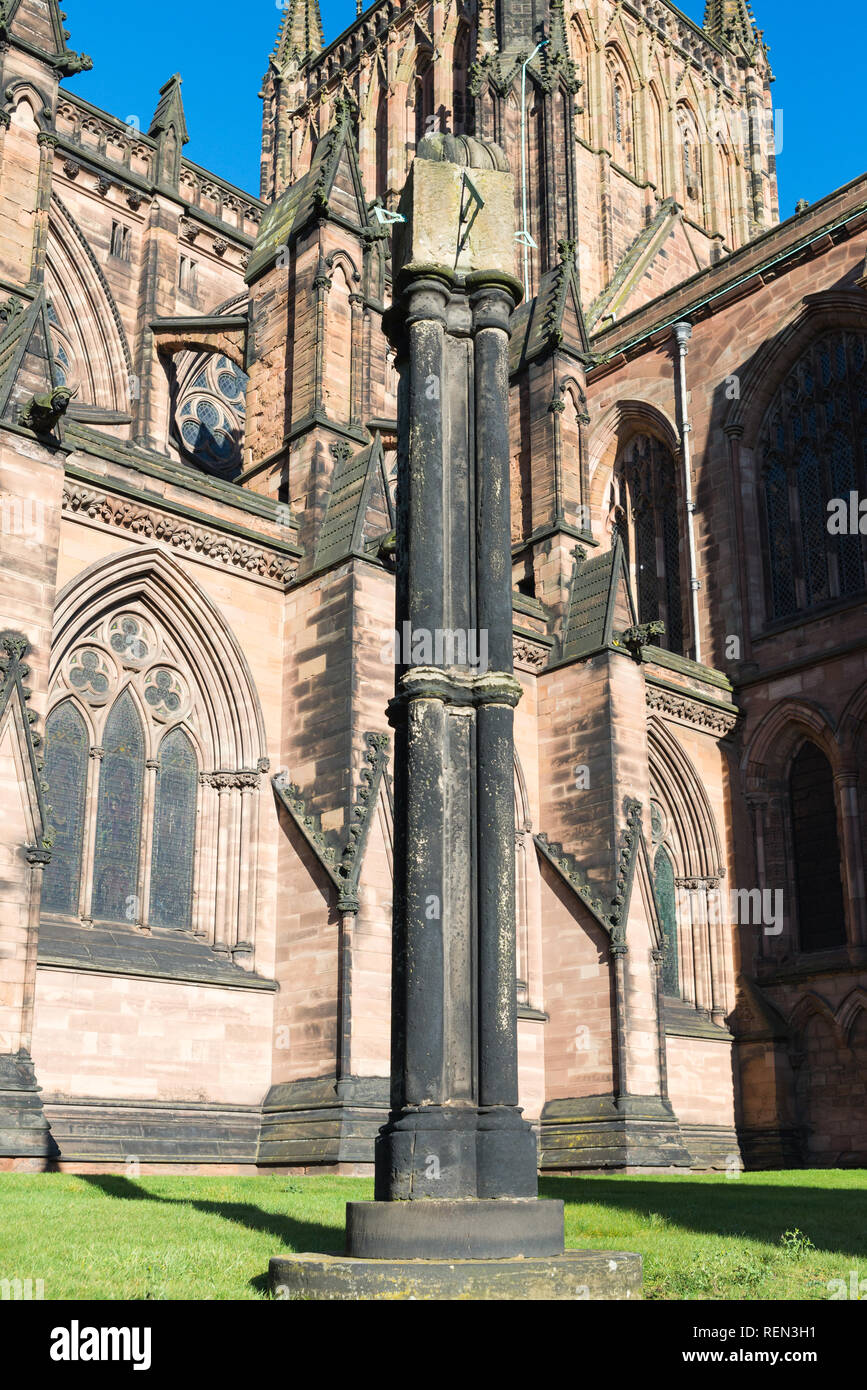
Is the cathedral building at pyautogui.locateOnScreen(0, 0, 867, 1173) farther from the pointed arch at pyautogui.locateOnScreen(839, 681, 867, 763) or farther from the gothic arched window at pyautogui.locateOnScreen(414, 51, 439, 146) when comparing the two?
the gothic arched window at pyautogui.locateOnScreen(414, 51, 439, 146)

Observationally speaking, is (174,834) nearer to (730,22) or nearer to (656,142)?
(656,142)

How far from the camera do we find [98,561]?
1550 cm

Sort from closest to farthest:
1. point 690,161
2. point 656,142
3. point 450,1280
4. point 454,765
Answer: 1. point 450,1280
2. point 454,765
3. point 656,142
4. point 690,161

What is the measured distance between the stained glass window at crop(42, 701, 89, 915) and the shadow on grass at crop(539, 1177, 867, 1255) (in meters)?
5.82

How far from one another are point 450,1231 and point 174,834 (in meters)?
10.7

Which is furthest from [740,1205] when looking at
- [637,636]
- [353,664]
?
[637,636]

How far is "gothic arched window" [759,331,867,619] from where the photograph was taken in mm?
23562

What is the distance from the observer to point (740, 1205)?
35.8 ft

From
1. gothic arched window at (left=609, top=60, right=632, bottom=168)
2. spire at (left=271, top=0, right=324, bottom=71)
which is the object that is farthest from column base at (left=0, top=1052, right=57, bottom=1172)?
spire at (left=271, top=0, right=324, bottom=71)

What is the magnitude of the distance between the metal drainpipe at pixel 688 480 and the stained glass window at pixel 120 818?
475 inches

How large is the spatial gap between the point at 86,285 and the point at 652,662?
11253mm
